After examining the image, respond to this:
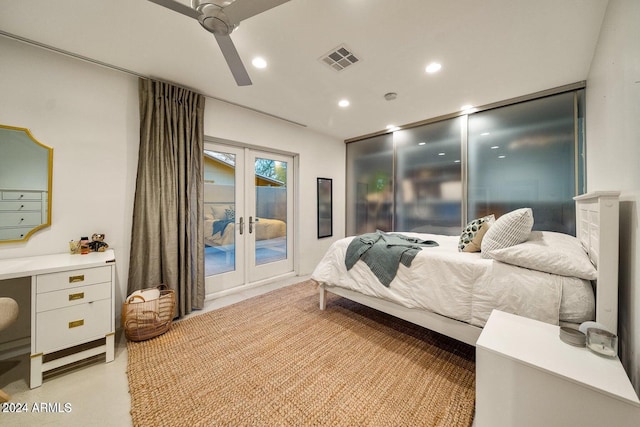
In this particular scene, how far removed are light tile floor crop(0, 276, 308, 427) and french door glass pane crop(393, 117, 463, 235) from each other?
153 inches

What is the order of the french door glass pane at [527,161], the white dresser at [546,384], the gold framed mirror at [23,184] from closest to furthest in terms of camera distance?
the white dresser at [546,384]
the gold framed mirror at [23,184]
the french door glass pane at [527,161]

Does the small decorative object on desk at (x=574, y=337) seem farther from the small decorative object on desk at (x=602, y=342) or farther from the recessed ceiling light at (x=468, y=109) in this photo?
the recessed ceiling light at (x=468, y=109)

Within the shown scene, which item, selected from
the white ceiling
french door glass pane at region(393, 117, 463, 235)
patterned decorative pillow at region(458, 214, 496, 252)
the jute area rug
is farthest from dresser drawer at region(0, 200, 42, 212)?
french door glass pane at region(393, 117, 463, 235)

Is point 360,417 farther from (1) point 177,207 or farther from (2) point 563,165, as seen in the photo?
(2) point 563,165

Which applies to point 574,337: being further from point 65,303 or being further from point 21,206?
point 21,206

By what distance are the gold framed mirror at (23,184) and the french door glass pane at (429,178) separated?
4.32 meters

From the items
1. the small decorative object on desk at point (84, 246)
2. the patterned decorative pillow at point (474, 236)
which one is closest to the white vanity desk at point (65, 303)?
the small decorative object on desk at point (84, 246)

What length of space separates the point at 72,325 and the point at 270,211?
2.50 meters

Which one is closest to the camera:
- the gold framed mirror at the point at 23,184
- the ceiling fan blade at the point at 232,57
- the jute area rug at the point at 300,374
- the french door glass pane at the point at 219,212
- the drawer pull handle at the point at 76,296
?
the jute area rug at the point at 300,374

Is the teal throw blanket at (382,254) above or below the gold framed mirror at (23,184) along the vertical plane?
below

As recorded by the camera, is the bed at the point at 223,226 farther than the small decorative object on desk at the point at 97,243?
Yes

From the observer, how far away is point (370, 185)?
457cm

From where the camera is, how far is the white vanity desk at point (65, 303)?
1.60m

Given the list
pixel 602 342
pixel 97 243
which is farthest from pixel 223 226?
pixel 602 342
